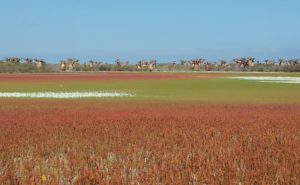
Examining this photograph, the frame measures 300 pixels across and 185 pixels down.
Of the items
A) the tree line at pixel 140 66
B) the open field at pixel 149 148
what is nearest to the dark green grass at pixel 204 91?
the open field at pixel 149 148

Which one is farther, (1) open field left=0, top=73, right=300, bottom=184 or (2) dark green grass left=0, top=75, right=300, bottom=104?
(2) dark green grass left=0, top=75, right=300, bottom=104

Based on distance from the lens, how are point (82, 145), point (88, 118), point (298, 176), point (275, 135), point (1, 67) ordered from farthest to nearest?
point (1, 67)
point (88, 118)
point (275, 135)
point (82, 145)
point (298, 176)

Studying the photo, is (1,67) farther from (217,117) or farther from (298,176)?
(298,176)

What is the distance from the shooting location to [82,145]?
17078 mm

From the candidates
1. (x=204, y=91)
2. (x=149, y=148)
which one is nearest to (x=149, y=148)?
(x=149, y=148)

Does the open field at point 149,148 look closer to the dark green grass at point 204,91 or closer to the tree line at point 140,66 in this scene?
the dark green grass at point 204,91

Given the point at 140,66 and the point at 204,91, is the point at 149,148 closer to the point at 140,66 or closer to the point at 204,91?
the point at 204,91

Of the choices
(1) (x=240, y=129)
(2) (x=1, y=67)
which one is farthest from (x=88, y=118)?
(2) (x=1, y=67)

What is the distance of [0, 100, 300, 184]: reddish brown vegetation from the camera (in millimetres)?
11578

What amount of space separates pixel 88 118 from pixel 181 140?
8243 millimetres

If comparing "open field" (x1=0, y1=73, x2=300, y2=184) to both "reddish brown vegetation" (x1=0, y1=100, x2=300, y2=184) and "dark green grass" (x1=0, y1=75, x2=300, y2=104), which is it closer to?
"reddish brown vegetation" (x1=0, y1=100, x2=300, y2=184)

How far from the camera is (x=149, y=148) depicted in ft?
53.4

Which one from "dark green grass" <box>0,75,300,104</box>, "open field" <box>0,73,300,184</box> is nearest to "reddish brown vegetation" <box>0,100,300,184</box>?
"open field" <box>0,73,300,184</box>

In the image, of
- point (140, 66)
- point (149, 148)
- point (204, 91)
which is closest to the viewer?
point (149, 148)
